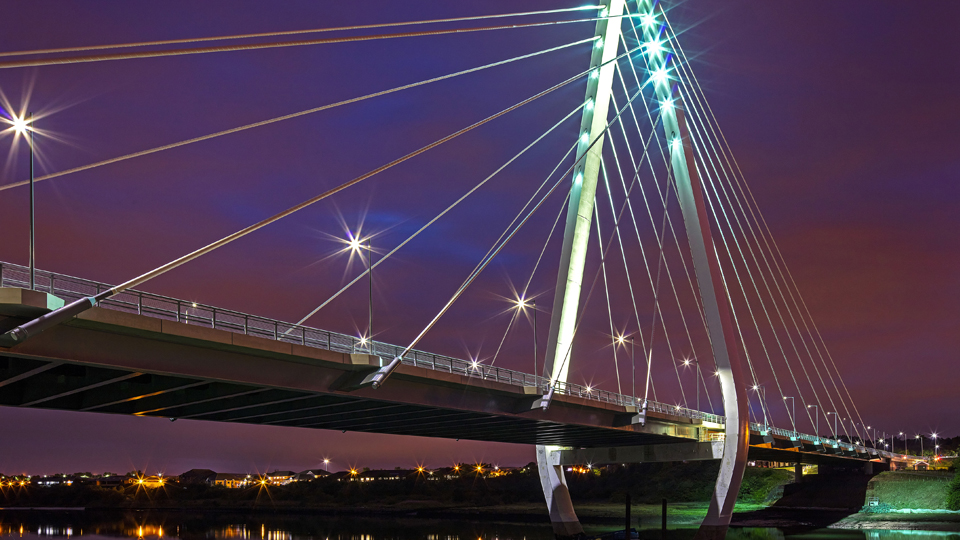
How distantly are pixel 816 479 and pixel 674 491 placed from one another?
55.9 feet

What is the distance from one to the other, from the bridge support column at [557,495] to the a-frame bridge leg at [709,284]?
715cm

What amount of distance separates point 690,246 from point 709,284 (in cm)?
234

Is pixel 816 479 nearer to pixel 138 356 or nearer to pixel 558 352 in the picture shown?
pixel 558 352

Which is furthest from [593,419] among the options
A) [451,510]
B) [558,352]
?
[451,510]

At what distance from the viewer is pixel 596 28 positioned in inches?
1633

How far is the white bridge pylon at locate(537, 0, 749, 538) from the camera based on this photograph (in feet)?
135

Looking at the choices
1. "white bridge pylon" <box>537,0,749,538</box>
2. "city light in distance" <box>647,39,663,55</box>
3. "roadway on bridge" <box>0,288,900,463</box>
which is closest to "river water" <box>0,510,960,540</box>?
"white bridge pylon" <box>537,0,749,538</box>

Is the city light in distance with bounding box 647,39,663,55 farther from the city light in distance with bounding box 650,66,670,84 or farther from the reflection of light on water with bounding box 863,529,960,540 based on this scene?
the reflection of light on water with bounding box 863,529,960,540

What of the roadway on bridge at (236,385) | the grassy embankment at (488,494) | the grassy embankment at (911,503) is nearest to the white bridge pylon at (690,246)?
the roadway on bridge at (236,385)

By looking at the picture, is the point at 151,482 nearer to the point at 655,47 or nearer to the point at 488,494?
the point at 488,494

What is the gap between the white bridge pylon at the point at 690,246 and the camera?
135 feet

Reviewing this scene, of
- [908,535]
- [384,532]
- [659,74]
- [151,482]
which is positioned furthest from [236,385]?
[151,482]

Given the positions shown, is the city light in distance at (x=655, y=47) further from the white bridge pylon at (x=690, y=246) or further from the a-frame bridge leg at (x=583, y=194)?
the a-frame bridge leg at (x=583, y=194)

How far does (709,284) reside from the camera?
44.5 m
